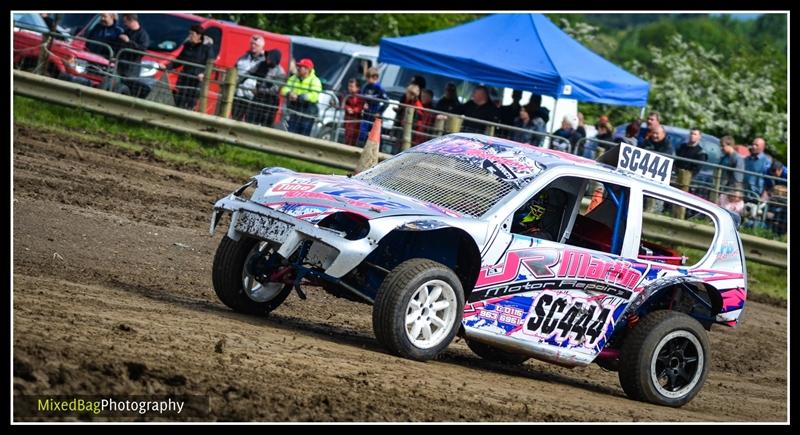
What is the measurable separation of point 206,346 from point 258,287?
6.81 feet

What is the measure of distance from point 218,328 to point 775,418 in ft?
13.8

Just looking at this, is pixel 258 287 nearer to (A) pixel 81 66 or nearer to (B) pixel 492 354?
(B) pixel 492 354

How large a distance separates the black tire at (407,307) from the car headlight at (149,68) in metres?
10.5

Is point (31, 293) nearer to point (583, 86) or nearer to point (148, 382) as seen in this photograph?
point (148, 382)

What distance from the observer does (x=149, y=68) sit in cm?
1803

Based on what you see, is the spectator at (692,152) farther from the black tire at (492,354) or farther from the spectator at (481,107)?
the black tire at (492,354)

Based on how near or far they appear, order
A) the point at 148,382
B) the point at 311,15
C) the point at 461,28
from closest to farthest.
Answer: the point at 148,382 < the point at 461,28 < the point at 311,15

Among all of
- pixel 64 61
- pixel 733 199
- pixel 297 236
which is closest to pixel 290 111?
pixel 64 61

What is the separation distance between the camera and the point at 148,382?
6328 mm

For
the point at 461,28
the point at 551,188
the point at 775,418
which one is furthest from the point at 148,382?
the point at 461,28

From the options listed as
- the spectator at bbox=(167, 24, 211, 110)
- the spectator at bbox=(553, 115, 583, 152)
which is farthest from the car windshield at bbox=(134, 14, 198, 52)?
the spectator at bbox=(553, 115, 583, 152)

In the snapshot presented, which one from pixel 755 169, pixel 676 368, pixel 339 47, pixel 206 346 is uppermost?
pixel 339 47

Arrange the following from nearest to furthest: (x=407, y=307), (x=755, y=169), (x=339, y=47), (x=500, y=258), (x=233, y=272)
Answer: (x=407, y=307) < (x=500, y=258) < (x=233, y=272) < (x=755, y=169) < (x=339, y=47)

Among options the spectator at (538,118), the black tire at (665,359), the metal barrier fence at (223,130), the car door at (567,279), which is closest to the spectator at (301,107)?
the metal barrier fence at (223,130)
